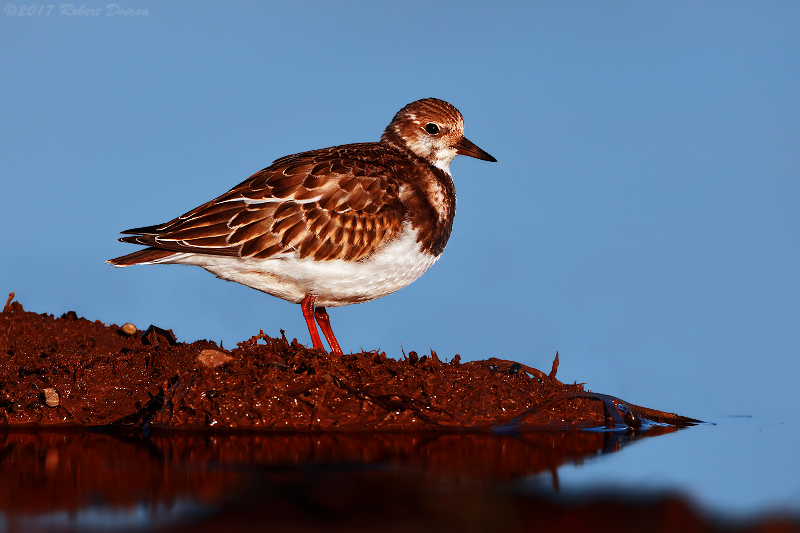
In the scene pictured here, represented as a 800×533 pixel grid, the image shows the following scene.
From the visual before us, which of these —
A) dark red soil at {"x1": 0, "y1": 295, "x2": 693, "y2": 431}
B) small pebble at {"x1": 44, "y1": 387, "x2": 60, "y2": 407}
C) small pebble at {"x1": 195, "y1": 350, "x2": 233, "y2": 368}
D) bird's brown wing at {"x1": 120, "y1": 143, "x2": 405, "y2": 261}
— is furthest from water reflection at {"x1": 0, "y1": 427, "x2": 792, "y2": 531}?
bird's brown wing at {"x1": 120, "y1": 143, "x2": 405, "y2": 261}

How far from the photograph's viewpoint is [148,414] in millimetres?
7250

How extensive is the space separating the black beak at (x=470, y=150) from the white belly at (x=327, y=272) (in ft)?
6.70

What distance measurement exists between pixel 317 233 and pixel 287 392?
6.83 ft

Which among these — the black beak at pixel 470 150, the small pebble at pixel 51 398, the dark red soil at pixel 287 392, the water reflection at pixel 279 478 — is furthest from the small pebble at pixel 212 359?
the black beak at pixel 470 150

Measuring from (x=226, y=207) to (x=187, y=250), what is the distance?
0.71 meters

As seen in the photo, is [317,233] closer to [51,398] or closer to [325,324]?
[325,324]

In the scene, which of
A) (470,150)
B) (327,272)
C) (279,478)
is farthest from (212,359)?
(470,150)

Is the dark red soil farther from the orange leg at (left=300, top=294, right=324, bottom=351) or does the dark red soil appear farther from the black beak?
the black beak

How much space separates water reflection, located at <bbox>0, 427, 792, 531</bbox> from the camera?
11.2 feet

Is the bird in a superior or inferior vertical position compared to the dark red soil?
superior

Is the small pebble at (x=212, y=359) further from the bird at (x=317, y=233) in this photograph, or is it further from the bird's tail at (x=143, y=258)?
the bird's tail at (x=143, y=258)

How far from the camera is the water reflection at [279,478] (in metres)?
3.41

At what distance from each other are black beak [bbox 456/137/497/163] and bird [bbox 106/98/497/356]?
1.19 m

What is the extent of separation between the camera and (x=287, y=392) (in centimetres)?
688
